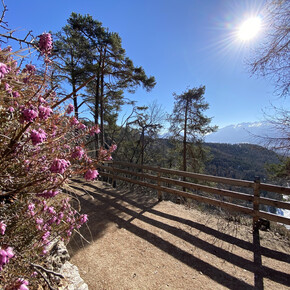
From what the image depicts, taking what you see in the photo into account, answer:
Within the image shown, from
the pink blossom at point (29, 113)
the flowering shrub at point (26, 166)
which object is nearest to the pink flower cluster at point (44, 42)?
the flowering shrub at point (26, 166)

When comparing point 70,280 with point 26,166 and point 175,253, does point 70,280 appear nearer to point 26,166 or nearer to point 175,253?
point 26,166

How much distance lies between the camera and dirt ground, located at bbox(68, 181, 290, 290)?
2.62m

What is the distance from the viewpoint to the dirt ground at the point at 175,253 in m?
2.62

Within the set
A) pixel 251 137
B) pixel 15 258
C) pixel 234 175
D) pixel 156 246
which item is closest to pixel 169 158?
pixel 251 137

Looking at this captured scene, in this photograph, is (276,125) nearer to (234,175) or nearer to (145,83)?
(145,83)

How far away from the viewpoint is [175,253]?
326 cm

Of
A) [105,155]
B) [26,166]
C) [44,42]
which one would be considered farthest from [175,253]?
[44,42]

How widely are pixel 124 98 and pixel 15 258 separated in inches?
402

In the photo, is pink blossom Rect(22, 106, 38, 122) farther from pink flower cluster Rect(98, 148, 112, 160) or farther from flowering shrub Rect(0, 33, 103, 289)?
pink flower cluster Rect(98, 148, 112, 160)

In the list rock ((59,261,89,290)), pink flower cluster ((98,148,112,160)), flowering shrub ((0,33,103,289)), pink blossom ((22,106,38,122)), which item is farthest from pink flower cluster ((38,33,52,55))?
rock ((59,261,89,290))

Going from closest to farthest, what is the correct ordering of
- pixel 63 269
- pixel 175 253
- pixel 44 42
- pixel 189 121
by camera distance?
pixel 44 42
pixel 63 269
pixel 175 253
pixel 189 121

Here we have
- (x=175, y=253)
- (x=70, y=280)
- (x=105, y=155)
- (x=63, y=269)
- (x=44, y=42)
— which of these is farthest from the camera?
(x=175, y=253)

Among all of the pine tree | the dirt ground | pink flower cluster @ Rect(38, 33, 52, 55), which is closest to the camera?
pink flower cluster @ Rect(38, 33, 52, 55)

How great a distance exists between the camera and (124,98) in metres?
10.8
